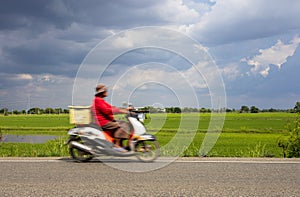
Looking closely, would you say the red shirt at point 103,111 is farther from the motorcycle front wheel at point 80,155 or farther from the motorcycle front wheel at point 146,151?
the motorcycle front wheel at point 80,155

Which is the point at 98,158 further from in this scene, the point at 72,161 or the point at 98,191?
the point at 98,191

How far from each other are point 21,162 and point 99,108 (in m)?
2.01

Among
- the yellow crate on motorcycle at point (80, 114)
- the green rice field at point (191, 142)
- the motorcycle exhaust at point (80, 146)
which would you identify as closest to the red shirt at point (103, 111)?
the yellow crate on motorcycle at point (80, 114)

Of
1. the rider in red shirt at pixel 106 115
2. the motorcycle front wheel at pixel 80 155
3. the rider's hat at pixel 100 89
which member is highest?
the rider's hat at pixel 100 89

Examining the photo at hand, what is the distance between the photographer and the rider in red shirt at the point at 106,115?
773cm

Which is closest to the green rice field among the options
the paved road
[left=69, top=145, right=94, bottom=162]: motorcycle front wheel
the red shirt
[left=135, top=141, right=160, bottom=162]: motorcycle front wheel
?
[left=135, top=141, right=160, bottom=162]: motorcycle front wheel

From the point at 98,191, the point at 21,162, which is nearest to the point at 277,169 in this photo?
the point at 98,191

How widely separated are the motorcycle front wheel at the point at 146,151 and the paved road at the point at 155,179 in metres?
0.20

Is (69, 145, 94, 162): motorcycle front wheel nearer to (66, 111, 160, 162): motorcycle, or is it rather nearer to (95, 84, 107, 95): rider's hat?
(66, 111, 160, 162): motorcycle

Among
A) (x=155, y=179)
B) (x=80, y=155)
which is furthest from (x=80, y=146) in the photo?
(x=155, y=179)

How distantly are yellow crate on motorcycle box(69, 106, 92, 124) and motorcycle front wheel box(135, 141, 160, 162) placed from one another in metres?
1.22

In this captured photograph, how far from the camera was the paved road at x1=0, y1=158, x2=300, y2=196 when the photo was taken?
5184 mm

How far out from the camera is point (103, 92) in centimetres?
785

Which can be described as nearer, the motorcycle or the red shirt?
the red shirt
